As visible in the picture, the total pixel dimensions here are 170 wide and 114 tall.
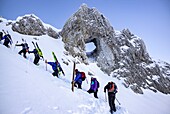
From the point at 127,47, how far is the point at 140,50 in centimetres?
517

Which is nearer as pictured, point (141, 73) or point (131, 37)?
point (141, 73)

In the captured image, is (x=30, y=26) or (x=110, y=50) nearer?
(x=30, y=26)

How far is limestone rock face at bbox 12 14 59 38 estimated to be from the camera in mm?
36438

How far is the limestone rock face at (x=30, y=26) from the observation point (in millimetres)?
36438

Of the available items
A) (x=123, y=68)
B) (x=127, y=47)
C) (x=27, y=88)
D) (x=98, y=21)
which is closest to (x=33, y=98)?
(x=27, y=88)

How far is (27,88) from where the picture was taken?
6.73m

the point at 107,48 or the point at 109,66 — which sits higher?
the point at 107,48

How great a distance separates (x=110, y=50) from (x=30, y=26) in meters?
21.7

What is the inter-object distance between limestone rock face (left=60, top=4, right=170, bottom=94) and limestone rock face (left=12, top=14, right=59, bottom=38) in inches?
227

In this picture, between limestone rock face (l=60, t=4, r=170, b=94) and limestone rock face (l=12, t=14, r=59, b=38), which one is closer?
limestone rock face (l=12, t=14, r=59, b=38)

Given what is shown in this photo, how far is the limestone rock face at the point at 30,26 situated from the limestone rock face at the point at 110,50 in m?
5.76

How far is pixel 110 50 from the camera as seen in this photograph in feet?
145

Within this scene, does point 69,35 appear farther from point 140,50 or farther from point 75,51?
point 140,50

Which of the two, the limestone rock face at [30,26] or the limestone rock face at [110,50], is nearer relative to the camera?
the limestone rock face at [30,26]
